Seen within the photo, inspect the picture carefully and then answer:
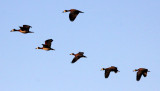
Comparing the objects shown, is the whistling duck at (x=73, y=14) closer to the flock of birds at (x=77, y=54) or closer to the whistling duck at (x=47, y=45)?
the flock of birds at (x=77, y=54)

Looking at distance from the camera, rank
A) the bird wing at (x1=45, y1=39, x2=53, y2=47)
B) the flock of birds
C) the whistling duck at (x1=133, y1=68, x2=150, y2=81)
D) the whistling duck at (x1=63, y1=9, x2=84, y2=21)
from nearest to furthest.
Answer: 1. the flock of birds
2. the bird wing at (x1=45, y1=39, x2=53, y2=47)
3. the whistling duck at (x1=63, y1=9, x2=84, y2=21)
4. the whistling duck at (x1=133, y1=68, x2=150, y2=81)

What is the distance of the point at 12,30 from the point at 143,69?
1533 centimetres

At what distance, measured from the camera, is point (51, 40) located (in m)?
51.7

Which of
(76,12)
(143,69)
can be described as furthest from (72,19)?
(143,69)

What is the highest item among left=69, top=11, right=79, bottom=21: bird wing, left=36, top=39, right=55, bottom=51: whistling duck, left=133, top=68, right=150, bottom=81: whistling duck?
left=69, top=11, right=79, bottom=21: bird wing

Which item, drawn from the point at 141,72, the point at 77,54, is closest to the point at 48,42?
the point at 77,54

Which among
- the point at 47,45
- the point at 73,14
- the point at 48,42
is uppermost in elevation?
the point at 73,14

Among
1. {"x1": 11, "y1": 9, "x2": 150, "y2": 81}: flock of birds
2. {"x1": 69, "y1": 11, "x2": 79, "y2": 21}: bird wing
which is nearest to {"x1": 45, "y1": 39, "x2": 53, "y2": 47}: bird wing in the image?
{"x1": 11, "y1": 9, "x2": 150, "y2": 81}: flock of birds

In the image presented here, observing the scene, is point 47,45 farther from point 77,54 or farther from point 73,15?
point 77,54

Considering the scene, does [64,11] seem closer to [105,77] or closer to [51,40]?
[51,40]

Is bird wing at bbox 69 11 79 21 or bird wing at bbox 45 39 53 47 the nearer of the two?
bird wing at bbox 45 39 53 47

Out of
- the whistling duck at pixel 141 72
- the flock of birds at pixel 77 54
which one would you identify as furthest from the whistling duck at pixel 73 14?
the whistling duck at pixel 141 72

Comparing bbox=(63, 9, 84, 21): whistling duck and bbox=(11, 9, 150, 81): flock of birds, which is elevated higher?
bbox=(63, 9, 84, 21): whistling duck

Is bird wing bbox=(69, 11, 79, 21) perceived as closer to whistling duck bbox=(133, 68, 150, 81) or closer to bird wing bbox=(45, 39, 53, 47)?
bird wing bbox=(45, 39, 53, 47)
